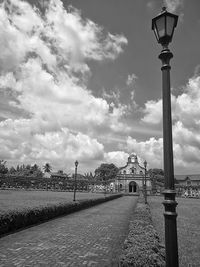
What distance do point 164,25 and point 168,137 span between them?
5.60 ft

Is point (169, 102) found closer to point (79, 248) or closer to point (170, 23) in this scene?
point (170, 23)

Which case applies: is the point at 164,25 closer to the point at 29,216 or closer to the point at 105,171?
the point at 29,216

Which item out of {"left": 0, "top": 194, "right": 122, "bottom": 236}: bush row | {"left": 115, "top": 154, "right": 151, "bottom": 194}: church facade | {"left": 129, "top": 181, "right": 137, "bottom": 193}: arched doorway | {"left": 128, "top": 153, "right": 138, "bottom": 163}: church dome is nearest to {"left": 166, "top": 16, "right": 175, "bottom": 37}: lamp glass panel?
{"left": 0, "top": 194, "right": 122, "bottom": 236}: bush row

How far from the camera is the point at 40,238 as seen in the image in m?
10.3

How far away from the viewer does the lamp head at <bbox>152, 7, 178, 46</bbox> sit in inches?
152

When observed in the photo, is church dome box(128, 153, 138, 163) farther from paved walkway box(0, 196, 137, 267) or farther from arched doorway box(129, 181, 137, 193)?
paved walkway box(0, 196, 137, 267)

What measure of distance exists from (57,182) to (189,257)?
77266 millimetres

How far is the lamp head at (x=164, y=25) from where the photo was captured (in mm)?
3853

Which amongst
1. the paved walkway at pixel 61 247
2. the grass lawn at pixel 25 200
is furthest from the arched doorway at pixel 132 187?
the paved walkway at pixel 61 247

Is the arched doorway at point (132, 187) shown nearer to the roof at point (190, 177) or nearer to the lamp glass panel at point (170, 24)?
the roof at point (190, 177)

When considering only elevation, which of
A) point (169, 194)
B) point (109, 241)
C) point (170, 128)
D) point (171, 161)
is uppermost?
point (170, 128)

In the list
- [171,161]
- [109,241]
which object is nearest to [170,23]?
[171,161]

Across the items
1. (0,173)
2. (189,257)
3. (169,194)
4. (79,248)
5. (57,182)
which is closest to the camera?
(169,194)

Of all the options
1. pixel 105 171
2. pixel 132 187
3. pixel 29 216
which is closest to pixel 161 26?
pixel 29 216
